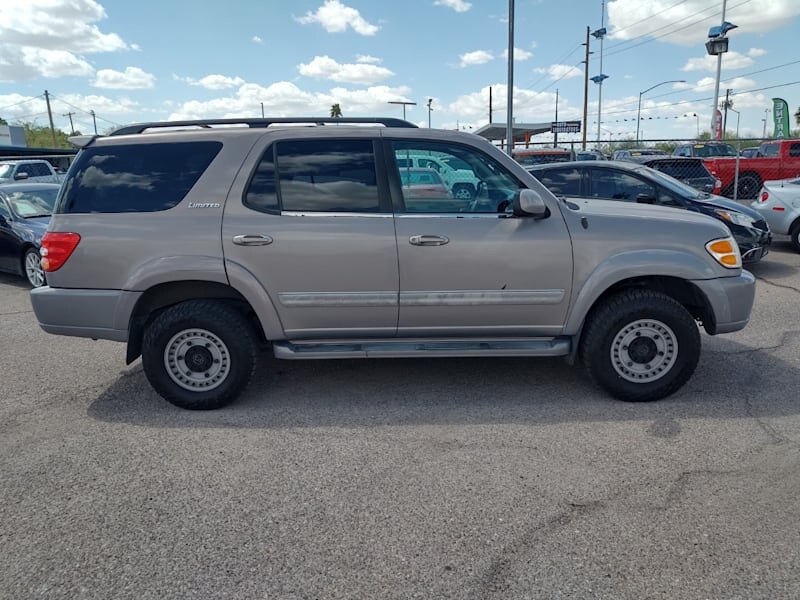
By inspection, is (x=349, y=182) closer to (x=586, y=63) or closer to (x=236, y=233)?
(x=236, y=233)

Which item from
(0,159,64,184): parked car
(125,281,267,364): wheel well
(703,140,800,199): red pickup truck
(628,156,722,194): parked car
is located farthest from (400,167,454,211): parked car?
(0,159,64,184): parked car

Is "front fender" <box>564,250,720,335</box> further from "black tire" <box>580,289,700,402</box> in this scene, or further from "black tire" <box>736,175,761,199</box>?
"black tire" <box>736,175,761,199</box>

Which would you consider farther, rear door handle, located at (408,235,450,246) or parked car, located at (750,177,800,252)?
parked car, located at (750,177,800,252)

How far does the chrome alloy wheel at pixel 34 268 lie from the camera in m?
8.77

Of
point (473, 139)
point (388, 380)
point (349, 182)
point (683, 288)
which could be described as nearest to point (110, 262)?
point (349, 182)

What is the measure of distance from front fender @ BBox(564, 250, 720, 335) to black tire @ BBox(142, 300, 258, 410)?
232 cm

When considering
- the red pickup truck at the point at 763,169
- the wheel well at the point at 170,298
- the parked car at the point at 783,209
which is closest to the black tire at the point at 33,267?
the wheel well at the point at 170,298

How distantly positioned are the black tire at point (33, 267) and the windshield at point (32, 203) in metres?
0.70

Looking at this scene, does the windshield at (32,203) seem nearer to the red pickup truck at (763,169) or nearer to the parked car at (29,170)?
the parked car at (29,170)

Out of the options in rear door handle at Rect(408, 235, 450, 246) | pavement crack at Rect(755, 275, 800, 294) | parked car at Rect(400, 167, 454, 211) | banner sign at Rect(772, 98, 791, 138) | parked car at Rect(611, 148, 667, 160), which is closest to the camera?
rear door handle at Rect(408, 235, 450, 246)

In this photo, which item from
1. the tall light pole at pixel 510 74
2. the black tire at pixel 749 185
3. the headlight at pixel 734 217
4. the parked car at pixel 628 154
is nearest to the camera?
the headlight at pixel 734 217

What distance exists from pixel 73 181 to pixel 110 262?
0.65m

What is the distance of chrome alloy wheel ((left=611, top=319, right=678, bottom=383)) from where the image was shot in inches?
169

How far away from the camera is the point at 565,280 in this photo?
Result: 13.8 feet
